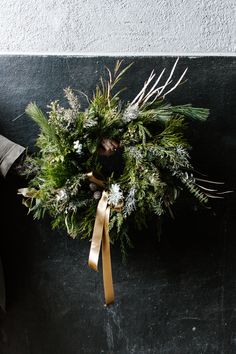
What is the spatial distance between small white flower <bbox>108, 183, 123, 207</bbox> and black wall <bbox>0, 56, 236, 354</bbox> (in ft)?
0.93

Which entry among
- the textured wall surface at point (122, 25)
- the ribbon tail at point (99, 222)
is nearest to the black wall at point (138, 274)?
the textured wall surface at point (122, 25)

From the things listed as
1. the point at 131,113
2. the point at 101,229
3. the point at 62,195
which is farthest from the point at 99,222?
the point at 131,113

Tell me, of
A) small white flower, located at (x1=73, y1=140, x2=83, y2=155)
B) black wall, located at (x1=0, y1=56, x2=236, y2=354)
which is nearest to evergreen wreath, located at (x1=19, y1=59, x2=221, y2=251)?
small white flower, located at (x1=73, y1=140, x2=83, y2=155)

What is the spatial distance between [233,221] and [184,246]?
16 centimetres

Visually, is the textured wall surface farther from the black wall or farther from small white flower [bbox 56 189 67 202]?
small white flower [bbox 56 189 67 202]

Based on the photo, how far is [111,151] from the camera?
3.63ft

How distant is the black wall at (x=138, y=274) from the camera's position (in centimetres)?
128

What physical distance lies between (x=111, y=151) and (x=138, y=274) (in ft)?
1.43

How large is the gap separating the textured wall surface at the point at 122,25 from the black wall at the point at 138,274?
0.29 ft

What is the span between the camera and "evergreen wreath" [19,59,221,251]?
1.06m

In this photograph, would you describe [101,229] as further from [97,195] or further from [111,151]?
[111,151]

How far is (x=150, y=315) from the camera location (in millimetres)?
1352

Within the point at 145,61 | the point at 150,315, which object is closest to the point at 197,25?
the point at 145,61

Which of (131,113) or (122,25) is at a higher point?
(122,25)
